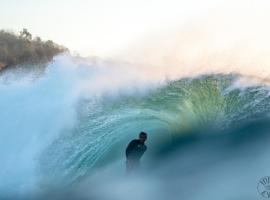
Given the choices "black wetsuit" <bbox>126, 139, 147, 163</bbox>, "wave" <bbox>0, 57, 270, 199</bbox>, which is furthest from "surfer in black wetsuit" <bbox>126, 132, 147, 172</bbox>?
"wave" <bbox>0, 57, 270, 199</bbox>

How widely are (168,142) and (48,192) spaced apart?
7.60 ft

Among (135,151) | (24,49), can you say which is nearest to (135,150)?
(135,151)

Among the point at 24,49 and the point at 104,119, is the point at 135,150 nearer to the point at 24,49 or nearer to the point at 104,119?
the point at 104,119

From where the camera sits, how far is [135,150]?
1077 centimetres

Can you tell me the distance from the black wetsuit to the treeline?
3071 cm

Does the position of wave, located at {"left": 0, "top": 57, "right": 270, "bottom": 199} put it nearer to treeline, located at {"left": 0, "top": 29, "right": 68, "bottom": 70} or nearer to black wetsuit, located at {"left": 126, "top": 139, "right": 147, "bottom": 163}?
black wetsuit, located at {"left": 126, "top": 139, "right": 147, "bottom": 163}

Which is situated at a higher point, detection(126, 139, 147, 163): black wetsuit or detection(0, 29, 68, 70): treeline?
detection(0, 29, 68, 70): treeline

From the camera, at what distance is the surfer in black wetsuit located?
35.2 ft

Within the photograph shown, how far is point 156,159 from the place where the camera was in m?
11.4

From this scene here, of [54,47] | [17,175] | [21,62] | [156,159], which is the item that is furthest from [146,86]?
[54,47]

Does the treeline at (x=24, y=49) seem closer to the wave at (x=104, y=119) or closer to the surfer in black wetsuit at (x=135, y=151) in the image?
the wave at (x=104, y=119)

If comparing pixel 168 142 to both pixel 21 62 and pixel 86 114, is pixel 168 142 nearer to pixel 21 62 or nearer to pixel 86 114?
pixel 86 114

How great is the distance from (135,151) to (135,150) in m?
0.02

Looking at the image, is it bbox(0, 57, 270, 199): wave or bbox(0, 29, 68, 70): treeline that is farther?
bbox(0, 29, 68, 70): treeline
